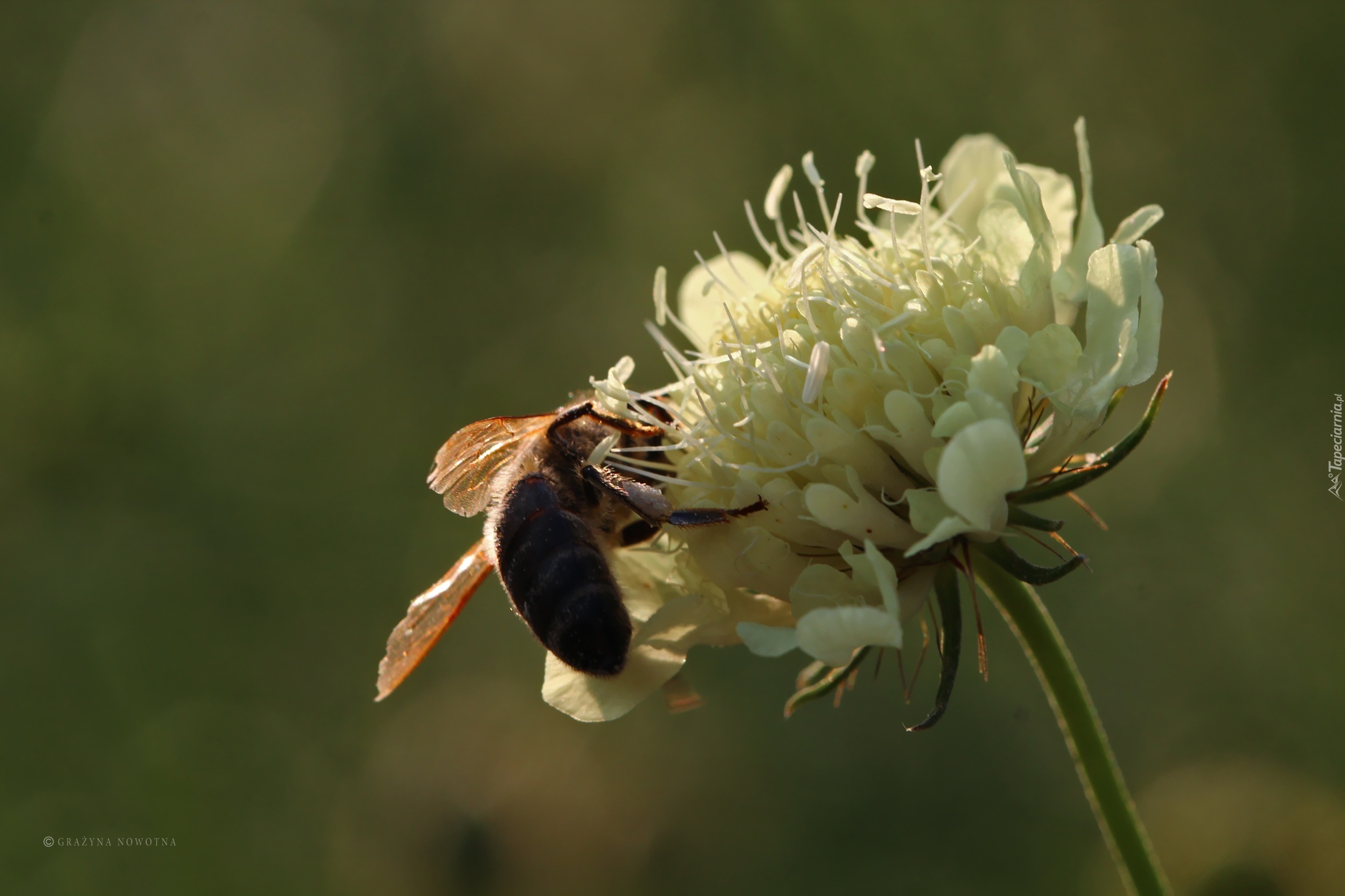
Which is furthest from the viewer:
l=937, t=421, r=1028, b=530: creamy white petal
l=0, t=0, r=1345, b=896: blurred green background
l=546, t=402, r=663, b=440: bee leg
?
l=0, t=0, r=1345, b=896: blurred green background

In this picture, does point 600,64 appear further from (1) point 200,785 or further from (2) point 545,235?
(1) point 200,785

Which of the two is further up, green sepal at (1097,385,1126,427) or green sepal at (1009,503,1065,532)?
green sepal at (1097,385,1126,427)

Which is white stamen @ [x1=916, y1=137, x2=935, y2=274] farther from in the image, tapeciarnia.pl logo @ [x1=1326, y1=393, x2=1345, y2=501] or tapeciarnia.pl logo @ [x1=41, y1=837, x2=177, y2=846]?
tapeciarnia.pl logo @ [x1=41, y1=837, x2=177, y2=846]

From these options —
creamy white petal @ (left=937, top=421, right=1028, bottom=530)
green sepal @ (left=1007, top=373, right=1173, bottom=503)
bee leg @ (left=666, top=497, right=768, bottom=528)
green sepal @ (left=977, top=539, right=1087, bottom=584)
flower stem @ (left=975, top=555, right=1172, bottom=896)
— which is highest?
bee leg @ (left=666, top=497, right=768, bottom=528)

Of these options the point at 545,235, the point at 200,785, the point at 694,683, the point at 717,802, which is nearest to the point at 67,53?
the point at 545,235

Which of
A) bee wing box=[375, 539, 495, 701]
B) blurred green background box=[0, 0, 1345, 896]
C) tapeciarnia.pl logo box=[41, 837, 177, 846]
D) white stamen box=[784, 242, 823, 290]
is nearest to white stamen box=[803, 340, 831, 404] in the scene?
white stamen box=[784, 242, 823, 290]

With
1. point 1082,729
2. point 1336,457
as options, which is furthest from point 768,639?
point 1336,457

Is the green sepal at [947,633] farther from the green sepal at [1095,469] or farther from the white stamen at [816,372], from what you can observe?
the white stamen at [816,372]
